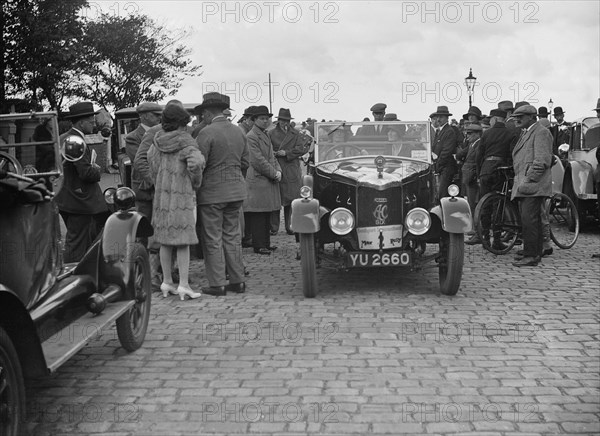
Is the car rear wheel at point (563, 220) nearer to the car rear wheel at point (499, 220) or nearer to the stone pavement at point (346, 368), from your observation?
the car rear wheel at point (499, 220)

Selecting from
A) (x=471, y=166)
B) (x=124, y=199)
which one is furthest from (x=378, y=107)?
(x=124, y=199)

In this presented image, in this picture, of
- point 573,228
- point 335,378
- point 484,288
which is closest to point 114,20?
point 573,228

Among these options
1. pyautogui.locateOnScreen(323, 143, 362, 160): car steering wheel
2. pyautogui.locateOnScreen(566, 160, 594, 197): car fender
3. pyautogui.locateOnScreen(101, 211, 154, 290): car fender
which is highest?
pyautogui.locateOnScreen(323, 143, 362, 160): car steering wheel

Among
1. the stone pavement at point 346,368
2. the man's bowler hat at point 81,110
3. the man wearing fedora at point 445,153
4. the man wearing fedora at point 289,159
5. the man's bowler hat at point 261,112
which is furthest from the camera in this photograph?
the man wearing fedora at point 445,153

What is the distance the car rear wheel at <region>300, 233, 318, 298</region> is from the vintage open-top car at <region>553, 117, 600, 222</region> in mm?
6730

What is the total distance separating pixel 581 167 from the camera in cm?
1321

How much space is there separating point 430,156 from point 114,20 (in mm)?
29832

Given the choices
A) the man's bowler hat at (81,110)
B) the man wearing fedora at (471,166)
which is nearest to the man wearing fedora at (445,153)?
the man wearing fedora at (471,166)

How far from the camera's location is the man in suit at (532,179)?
9500mm

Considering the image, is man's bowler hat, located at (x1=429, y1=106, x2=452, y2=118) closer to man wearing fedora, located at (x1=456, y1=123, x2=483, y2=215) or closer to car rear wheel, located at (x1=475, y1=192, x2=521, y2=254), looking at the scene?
man wearing fedora, located at (x1=456, y1=123, x2=483, y2=215)

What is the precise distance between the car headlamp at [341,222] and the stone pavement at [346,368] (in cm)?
66

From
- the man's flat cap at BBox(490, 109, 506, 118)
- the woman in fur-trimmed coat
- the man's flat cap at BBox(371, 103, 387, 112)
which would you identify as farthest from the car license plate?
the man's flat cap at BBox(371, 103, 387, 112)

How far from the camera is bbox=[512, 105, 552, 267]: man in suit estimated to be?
9.50 meters

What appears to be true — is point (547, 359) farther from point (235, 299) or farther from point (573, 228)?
point (573, 228)
